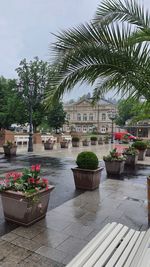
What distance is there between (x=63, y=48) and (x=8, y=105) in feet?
66.8

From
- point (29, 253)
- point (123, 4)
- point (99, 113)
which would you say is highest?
point (99, 113)

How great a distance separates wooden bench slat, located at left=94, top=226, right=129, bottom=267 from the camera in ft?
6.10

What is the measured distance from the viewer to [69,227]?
11.8 ft

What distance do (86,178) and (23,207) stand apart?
2555 millimetres

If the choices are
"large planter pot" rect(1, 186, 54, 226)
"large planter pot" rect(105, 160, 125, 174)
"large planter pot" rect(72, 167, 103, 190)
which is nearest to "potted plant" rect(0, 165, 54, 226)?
"large planter pot" rect(1, 186, 54, 226)

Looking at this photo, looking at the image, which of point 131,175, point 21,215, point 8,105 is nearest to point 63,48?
point 21,215

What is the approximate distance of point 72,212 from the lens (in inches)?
169

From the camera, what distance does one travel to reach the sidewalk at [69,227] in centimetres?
276

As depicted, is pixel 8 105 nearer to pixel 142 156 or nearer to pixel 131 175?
pixel 142 156

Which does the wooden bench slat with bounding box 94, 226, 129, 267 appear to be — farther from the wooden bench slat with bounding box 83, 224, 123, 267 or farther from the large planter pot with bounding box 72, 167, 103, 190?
the large planter pot with bounding box 72, 167, 103, 190

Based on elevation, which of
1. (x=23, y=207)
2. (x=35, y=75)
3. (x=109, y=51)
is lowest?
(x=23, y=207)

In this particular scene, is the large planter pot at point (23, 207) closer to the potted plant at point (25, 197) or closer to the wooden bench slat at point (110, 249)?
the potted plant at point (25, 197)

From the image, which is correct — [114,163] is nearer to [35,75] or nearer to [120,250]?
[120,250]

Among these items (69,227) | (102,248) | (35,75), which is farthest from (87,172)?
(35,75)
